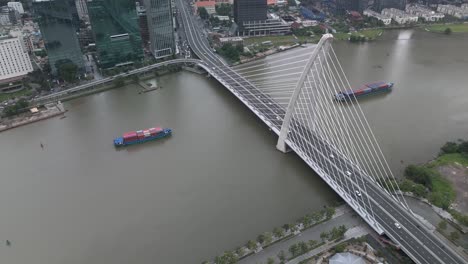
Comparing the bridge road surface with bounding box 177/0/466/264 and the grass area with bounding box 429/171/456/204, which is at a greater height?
the bridge road surface with bounding box 177/0/466/264

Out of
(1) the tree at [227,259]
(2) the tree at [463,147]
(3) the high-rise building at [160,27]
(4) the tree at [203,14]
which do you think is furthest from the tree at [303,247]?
(4) the tree at [203,14]

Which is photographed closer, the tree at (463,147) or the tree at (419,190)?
the tree at (419,190)

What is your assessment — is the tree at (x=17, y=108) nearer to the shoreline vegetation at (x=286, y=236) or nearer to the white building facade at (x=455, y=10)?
the shoreline vegetation at (x=286, y=236)

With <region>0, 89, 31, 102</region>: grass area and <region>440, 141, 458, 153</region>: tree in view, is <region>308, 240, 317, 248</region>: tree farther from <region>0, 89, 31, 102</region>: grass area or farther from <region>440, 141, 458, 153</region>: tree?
<region>0, 89, 31, 102</region>: grass area

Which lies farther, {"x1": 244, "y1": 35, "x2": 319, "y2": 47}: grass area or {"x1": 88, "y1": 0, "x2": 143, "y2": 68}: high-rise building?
{"x1": 244, "y1": 35, "x2": 319, "y2": 47}: grass area

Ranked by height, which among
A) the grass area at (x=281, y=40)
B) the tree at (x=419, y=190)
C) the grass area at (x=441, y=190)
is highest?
the grass area at (x=281, y=40)

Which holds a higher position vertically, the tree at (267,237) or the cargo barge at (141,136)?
the cargo barge at (141,136)

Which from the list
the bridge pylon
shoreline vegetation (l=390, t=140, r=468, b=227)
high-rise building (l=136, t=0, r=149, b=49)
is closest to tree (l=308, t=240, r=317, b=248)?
shoreline vegetation (l=390, t=140, r=468, b=227)
